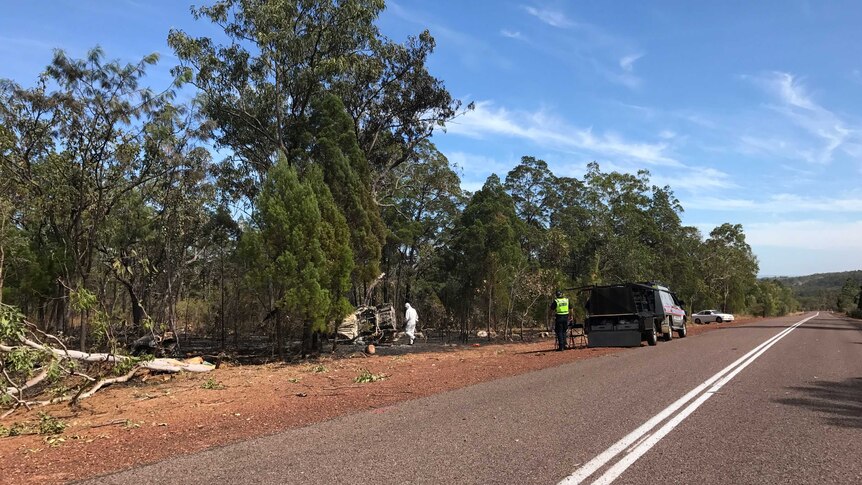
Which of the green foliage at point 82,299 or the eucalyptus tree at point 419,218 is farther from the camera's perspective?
the eucalyptus tree at point 419,218

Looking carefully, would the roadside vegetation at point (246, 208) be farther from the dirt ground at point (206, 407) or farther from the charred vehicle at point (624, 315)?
the charred vehicle at point (624, 315)

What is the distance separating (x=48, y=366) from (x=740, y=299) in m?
79.8

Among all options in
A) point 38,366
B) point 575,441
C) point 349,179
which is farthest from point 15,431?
point 349,179

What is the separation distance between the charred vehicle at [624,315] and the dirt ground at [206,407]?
11.1 ft

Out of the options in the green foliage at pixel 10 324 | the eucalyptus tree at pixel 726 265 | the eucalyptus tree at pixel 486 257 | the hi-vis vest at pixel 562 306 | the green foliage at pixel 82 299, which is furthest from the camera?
the eucalyptus tree at pixel 726 265

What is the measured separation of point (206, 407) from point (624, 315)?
1429 cm

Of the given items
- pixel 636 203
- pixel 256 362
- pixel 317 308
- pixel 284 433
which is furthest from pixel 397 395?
pixel 636 203

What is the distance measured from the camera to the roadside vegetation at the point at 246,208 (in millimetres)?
15844

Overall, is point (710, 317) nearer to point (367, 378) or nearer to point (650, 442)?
point (367, 378)

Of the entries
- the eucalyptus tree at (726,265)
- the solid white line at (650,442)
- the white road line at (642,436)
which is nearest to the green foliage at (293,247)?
Result: the white road line at (642,436)

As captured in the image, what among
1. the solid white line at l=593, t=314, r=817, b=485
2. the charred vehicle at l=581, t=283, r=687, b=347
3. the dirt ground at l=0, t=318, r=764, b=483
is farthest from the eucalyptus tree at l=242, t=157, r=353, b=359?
the solid white line at l=593, t=314, r=817, b=485

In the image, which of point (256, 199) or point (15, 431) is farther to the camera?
point (256, 199)

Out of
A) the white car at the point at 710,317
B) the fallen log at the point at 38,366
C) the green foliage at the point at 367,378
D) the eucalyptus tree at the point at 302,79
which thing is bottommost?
the white car at the point at 710,317

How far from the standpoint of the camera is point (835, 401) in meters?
8.20
